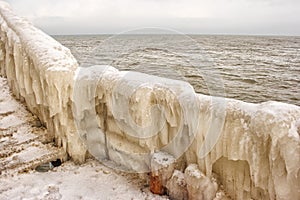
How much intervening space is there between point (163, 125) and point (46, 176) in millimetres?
2912

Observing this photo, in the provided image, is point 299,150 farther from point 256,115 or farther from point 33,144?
point 33,144

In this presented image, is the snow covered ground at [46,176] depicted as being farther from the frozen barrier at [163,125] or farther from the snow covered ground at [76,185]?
the frozen barrier at [163,125]

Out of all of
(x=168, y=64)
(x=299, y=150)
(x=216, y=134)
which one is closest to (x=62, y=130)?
(x=216, y=134)

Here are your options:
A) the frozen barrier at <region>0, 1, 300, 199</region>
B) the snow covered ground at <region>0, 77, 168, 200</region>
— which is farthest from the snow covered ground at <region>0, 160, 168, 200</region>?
the frozen barrier at <region>0, 1, 300, 199</region>

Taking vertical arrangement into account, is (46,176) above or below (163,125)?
below

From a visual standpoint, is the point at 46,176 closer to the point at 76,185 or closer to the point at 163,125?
the point at 76,185

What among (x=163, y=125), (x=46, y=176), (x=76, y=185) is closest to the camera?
(x=163, y=125)

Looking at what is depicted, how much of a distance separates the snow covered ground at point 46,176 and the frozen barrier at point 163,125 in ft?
1.10

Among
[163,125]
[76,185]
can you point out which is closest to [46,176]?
[76,185]

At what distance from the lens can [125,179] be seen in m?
6.51

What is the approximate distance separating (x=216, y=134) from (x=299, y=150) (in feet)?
4.24

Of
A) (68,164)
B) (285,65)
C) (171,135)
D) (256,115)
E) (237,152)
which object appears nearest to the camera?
(256,115)

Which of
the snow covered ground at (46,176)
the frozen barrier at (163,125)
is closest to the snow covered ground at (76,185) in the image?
the snow covered ground at (46,176)

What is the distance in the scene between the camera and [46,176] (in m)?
6.55
